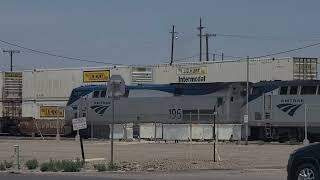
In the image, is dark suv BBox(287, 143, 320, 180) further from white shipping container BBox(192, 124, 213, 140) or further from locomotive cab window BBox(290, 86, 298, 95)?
white shipping container BBox(192, 124, 213, 140)

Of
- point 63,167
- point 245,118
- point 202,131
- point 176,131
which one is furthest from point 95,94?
point 63,167

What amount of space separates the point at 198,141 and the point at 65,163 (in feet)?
77.1

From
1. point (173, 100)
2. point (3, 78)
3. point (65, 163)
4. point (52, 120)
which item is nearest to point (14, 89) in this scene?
point (3, 78)

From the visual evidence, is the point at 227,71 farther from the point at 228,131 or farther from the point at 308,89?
the point at 308,89

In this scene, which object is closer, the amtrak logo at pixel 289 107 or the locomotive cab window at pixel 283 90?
the amtrak logo at pixel 289 107

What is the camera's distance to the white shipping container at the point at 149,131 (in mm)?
48062

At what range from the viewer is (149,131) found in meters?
48.5

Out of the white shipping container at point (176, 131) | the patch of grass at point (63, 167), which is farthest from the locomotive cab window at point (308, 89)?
the patch of grass at point (63, 167)

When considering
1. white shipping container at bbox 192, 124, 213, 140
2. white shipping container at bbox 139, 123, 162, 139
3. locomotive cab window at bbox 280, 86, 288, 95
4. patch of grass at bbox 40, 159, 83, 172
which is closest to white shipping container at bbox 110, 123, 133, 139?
white shipping container at bbox 139, 123, 162, 139

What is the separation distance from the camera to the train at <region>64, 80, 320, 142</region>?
42.2 meters

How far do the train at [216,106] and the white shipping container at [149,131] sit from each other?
34.9 inches

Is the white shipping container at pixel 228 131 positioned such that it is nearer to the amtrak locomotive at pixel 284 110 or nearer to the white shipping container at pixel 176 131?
the amtrak locomotive at pixel 284 110

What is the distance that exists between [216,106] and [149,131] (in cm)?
541

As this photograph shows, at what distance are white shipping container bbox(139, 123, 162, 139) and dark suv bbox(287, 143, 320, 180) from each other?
3296 centimetres
